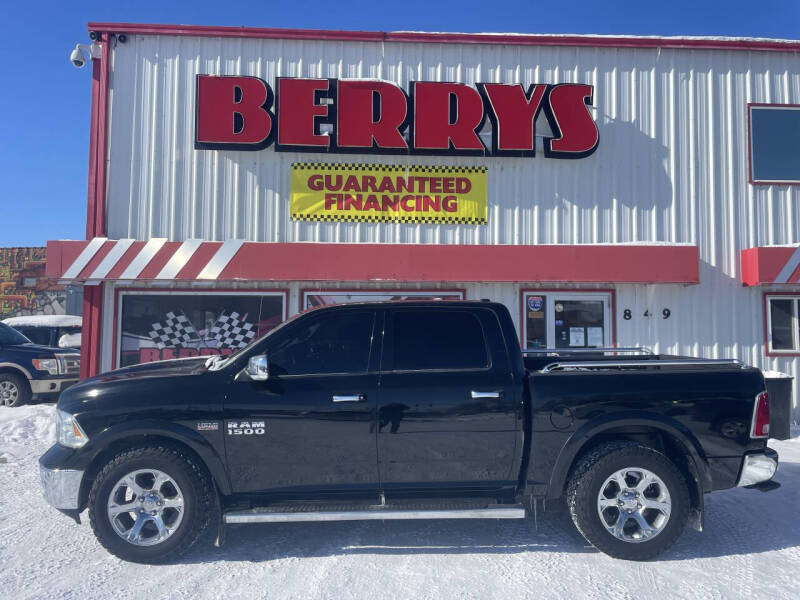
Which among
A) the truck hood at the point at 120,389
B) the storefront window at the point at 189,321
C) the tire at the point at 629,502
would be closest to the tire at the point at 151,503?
the truck hood at the point at 120,389

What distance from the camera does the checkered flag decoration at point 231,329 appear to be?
392 inches

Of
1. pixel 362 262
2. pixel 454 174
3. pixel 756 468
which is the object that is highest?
pixel 454 174

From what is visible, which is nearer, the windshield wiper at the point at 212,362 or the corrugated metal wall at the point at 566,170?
the windshield wiper at the point at 212,362

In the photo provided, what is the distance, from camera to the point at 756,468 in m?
4.40

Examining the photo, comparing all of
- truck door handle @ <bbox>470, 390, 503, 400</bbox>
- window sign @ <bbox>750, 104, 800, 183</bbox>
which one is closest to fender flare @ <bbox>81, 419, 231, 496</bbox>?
truck door handle @ <bbox>470, 390, 503, 400</bbox>

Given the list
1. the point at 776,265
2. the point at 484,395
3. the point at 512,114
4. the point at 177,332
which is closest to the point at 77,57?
the point at 177,332

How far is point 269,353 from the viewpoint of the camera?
448 centimetres

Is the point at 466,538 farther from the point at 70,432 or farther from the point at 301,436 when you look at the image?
the point at 70,432

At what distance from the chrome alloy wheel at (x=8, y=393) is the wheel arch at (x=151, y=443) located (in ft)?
28.1

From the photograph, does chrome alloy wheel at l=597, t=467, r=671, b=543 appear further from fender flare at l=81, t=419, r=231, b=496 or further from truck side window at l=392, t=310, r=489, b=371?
fender flare at l=81, t=419, r=231, b=496

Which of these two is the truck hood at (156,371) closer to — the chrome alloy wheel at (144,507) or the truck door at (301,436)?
the truck door at (301,436)

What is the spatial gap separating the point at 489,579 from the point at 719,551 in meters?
1.91

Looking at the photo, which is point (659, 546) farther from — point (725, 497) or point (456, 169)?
point (456, 169)

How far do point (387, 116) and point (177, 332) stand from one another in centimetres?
505
